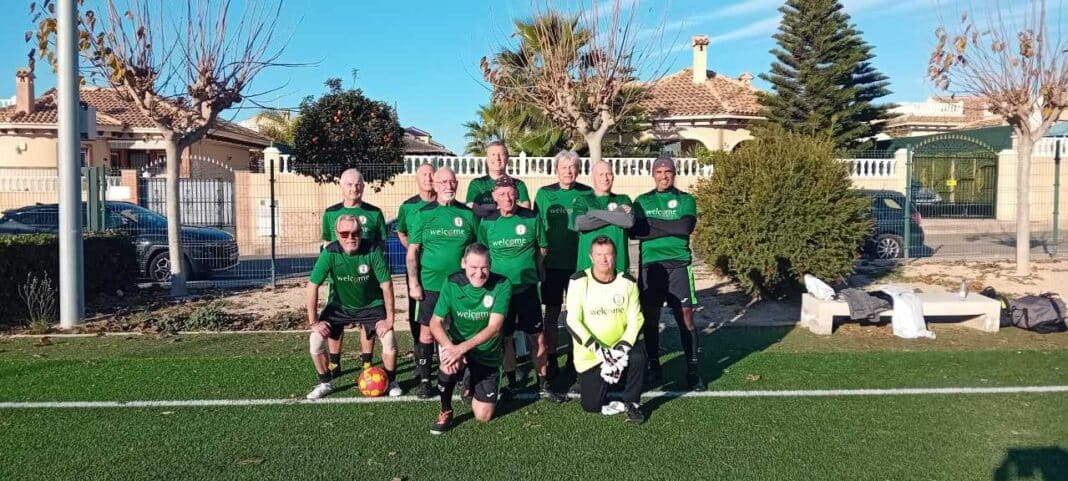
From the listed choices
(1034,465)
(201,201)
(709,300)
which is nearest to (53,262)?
(201,201)

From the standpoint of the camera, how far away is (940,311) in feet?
28.2

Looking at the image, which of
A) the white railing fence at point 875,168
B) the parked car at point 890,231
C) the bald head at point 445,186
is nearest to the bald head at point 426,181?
the bald head at point 445,186

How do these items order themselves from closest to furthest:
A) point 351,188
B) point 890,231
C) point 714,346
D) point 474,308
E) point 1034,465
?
point 1034,465
point 474,308
point 351,188
point 714,346
point 890,231

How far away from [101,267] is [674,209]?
7.98m

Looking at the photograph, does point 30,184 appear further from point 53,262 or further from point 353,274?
point 353,274

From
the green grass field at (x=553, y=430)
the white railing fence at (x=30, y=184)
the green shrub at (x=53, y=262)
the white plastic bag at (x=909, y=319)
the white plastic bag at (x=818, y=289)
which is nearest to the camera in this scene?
the green grass field at (x=553, y=430)

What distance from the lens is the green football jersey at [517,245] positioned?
5895 millimetres

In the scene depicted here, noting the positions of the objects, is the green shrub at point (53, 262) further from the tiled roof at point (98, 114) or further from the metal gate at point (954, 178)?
the tiled roof at point (98, 114)

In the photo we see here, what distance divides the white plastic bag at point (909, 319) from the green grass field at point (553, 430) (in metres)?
0.86

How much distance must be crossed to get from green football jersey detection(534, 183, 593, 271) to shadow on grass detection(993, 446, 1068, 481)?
3.17 m

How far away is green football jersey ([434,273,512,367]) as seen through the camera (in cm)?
544

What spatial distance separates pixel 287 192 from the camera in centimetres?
1430

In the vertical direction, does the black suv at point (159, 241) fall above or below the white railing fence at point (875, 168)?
below

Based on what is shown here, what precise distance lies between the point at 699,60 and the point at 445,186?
27131 mm
